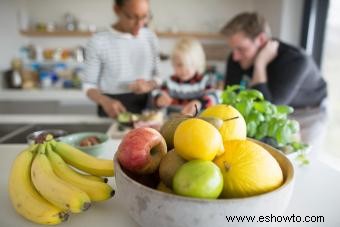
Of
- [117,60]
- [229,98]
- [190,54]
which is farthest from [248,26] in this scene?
[229,98]

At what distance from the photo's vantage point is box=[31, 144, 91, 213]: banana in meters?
0.50

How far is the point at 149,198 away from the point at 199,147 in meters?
0.10

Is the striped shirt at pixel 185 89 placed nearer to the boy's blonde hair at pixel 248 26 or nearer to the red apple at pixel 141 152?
the boy's blonde hair at pixel 248 26

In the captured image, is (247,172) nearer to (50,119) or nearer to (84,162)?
(84,162)

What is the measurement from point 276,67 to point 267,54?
0.09 metres

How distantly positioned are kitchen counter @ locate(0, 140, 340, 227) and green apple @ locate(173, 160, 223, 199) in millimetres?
174

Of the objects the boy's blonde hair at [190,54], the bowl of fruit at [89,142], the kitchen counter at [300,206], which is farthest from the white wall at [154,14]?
the kitchen counter at [300,206]

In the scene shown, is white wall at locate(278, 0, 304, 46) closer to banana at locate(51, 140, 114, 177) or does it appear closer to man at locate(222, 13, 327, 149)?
man at locate(222, 13, 327, 149)

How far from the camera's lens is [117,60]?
5.65ft

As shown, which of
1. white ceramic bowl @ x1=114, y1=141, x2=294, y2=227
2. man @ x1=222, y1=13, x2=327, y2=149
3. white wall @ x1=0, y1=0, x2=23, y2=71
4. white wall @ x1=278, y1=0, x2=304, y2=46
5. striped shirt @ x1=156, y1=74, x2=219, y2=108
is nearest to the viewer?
white ceramic bowl @ x1=114, y1=141, x2=294, y2=227

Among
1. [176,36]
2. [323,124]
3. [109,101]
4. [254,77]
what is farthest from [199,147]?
[176,36]

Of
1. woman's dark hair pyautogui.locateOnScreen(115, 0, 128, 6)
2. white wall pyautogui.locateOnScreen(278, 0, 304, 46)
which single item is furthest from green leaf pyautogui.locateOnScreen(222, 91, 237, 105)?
white wall pyautogui.locateOnScreen(278, 0, 304, 46)

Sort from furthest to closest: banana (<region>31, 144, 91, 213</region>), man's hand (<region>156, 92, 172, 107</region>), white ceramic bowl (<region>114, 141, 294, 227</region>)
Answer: man's hand (<region>156, 92, 172, 107</region>), banana (<region>31, 144, 91, 213</region>), white ceramic bowl (<region>114, 141, 294, 227</region>)

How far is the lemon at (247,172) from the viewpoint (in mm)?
428
